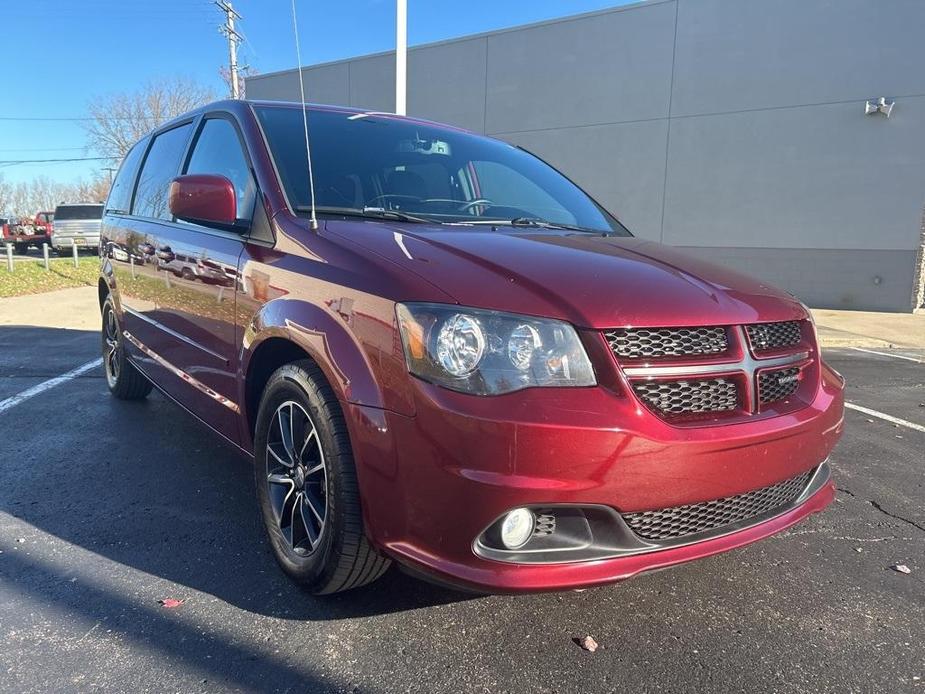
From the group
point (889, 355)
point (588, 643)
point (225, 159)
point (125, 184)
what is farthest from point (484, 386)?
point (889, 355)

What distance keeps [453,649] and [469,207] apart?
6.08 ft

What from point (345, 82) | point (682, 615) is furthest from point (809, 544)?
point (345, 82)

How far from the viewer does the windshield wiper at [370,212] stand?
2631 millimetres

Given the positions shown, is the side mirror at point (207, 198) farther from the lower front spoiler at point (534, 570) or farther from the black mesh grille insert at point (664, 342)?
the black mesh grille insert at point (664, 342)

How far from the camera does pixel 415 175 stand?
318cm

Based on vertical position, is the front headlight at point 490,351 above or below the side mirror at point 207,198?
below

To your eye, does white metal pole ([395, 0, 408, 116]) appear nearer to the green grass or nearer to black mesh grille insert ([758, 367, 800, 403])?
the green grass

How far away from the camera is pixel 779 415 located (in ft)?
6.97

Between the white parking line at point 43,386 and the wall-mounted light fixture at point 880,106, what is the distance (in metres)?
14.7

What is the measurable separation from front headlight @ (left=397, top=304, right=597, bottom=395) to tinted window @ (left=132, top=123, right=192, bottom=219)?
7.62ft

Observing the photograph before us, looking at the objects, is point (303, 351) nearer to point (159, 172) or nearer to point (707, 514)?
point (707, 514)

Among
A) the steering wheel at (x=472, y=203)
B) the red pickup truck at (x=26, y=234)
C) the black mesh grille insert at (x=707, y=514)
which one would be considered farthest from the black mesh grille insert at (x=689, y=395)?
the red pickup truck at (x=26, y=234)

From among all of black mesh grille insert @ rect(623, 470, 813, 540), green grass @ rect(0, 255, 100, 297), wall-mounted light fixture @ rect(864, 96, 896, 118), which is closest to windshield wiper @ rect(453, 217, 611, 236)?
black mesh grille insert @ rect(623, 470, 813, 540)

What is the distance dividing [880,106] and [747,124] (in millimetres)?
2545
